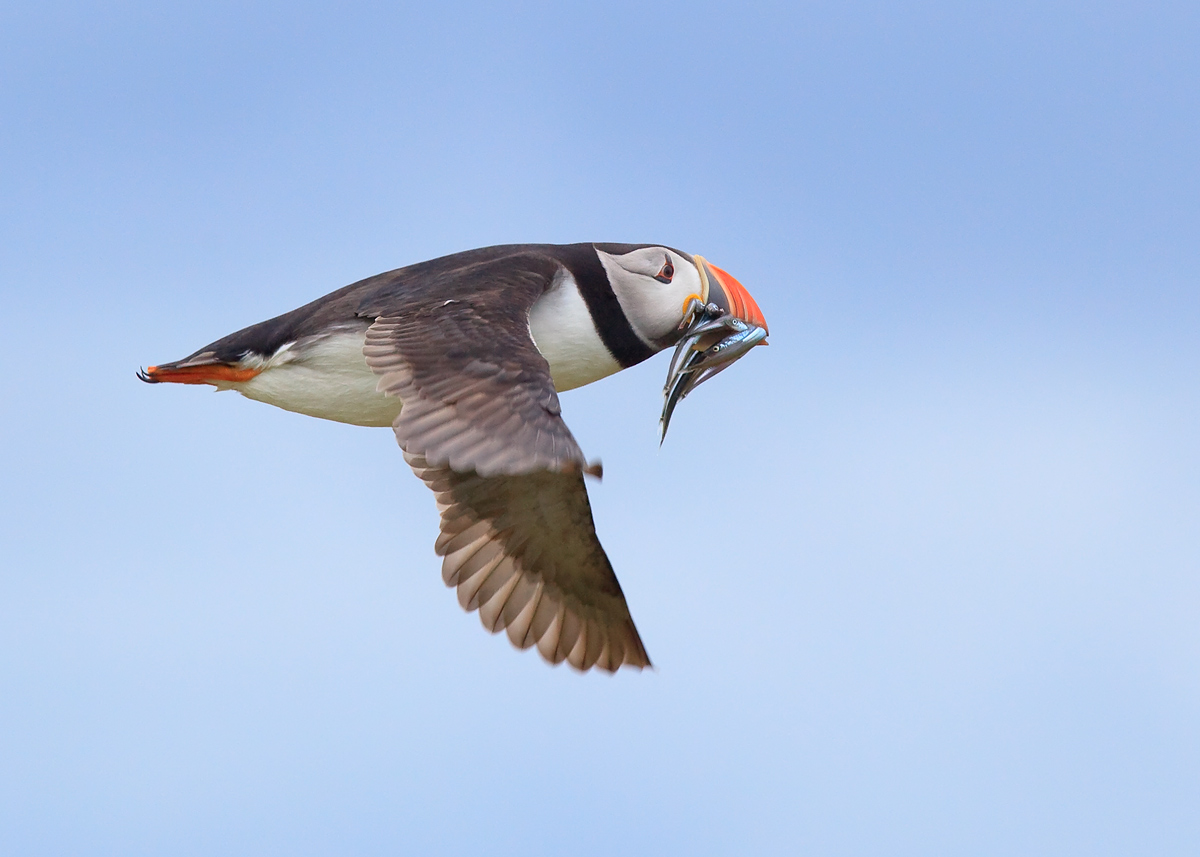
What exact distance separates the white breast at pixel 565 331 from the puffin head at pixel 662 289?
0.28 m

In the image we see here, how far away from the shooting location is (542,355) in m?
6.72

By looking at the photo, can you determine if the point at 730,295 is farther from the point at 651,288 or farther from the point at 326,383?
the point at 326,383

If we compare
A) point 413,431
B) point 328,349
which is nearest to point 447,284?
point 328,349

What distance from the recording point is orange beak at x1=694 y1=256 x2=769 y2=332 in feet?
25.7

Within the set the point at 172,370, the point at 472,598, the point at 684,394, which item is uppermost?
the point at 684,394

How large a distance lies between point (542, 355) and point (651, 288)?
114 centimetres

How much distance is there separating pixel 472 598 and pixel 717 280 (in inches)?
82.1

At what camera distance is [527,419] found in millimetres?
5617

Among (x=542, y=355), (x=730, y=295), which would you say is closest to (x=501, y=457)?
(x=542, y=355)

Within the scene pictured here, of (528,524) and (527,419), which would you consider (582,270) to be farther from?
(527,419)

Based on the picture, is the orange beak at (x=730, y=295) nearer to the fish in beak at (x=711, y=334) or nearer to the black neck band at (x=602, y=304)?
the fish in beak at (x=711, y=334)

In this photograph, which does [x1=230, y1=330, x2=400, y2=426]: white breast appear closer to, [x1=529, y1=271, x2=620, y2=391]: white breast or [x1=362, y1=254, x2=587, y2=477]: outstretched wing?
[x1=362, y1=254, x2=587, y2=477]: outstretched wing

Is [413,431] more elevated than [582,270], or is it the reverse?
[582,270]

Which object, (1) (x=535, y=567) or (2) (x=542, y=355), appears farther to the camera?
(1) (x=535, y=567)
